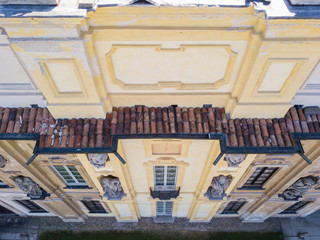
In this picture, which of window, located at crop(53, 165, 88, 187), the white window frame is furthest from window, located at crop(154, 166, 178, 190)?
window, located at crop(53, 165, 88, 187)

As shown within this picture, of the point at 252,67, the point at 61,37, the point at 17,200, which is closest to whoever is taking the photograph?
the point at 61,37

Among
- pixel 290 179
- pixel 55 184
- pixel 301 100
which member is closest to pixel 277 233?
pixel 290 179

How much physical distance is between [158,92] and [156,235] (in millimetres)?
11647

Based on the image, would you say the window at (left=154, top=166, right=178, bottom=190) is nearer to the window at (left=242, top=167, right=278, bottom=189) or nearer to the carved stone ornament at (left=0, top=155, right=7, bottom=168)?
the window at (left=242, top=167, right=278, bottom=189)

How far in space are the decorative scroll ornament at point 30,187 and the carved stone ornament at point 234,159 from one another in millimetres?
8206

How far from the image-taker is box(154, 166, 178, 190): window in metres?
9.93

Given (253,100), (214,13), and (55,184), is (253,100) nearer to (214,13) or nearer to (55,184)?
(214,13)

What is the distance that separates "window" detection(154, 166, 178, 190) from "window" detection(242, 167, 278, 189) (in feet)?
11.3

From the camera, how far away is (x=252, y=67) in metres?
5.53

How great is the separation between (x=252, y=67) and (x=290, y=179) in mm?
6447

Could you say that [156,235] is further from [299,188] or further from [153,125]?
[153,125]

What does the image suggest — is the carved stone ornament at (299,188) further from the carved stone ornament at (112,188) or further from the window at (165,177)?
the carved stone ornament at (112,188)

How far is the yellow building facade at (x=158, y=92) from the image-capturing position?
15.0 feet

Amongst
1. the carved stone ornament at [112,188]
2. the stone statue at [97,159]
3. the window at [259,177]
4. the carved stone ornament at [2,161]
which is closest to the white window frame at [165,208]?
the carved stone ornament at [112,188]
